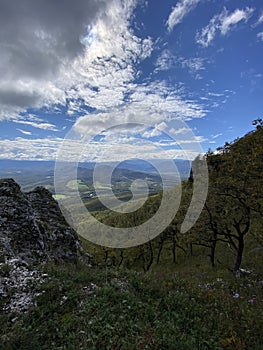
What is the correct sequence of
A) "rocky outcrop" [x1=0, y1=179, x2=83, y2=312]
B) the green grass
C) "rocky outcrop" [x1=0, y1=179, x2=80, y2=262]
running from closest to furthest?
the green grass, "rocky outcrop" [x1=0, y1=179, x2=83, y2=312], "rocky outcrop" [x1=0, y1=179, x2=80, y2=262]

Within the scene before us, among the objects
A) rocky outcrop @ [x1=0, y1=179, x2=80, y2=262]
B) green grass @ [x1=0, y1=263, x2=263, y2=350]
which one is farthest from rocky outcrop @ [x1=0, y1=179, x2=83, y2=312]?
green grass @ [x1=0, y1=263, x2=263, y2=350]

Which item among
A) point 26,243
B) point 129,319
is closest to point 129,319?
point 129,319

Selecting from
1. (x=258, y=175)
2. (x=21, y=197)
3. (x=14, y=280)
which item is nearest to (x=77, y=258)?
(x=21, y=197)

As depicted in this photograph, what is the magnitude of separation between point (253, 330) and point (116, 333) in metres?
4.60

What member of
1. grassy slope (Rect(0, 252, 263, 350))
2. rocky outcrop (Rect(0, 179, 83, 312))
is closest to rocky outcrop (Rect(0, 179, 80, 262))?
rocky outcrop (Rect(0, 179, 83, 312))

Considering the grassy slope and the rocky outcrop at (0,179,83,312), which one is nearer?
the grassy slope

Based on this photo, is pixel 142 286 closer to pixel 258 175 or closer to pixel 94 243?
pixel 258 175

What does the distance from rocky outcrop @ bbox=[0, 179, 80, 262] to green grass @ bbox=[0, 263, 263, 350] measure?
16.6 feet

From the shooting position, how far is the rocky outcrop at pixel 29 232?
14002 millimetres

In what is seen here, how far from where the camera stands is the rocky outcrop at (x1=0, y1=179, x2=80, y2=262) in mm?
14002

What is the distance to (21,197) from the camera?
17750mm

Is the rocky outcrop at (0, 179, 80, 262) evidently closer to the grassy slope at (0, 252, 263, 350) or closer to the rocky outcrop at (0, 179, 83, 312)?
the rocky outcrop at (0, 179, 83, 312)

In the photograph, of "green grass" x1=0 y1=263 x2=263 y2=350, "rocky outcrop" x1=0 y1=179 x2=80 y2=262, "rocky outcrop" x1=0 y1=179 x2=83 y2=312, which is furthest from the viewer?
"rocky outcrop" x1=0 y1=179 x2=80 y2=262

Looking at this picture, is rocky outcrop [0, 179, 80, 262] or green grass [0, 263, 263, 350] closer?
green grass [0, 263, 263, 350]
